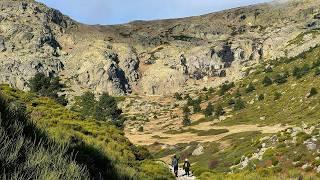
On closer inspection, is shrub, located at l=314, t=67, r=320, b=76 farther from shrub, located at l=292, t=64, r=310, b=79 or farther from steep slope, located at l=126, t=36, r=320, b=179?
shrub, located at l=292, t=64, r=310, b=79

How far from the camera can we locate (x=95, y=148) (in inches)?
835

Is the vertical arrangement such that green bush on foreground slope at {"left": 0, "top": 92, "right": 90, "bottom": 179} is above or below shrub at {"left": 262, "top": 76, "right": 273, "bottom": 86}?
above

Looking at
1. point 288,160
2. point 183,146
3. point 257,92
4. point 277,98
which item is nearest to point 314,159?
point 288,160

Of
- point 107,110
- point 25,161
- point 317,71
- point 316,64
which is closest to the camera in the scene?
point 25,161

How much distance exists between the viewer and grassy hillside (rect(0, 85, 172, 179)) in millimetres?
15352

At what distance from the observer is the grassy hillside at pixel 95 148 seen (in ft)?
50.4

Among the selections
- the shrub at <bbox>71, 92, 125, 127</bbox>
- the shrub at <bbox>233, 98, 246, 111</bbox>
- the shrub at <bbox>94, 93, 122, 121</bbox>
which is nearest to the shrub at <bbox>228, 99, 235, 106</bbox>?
the shrub at <bbox>233, 98, 246, 111</bbox>

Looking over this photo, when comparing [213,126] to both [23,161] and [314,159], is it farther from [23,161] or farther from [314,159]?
[23,161]

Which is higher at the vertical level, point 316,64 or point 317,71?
point 316,64

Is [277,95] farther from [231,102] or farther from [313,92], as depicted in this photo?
[231,102]

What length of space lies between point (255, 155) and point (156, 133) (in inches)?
3052

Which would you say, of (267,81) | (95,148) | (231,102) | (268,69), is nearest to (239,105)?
(231,102)

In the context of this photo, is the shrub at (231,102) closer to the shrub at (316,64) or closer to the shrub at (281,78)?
the shrub at (281,78)

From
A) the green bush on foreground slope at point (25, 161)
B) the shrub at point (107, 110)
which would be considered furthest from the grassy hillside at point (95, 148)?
the shrub at point (107, 110)
